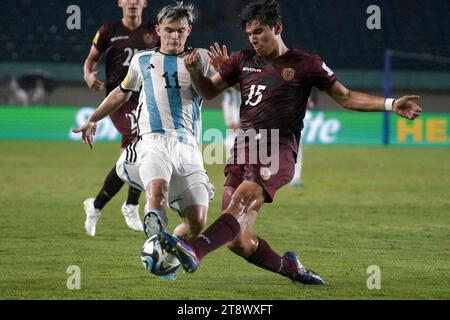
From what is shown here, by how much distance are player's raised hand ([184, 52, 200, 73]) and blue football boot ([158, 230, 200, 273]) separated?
1420mm

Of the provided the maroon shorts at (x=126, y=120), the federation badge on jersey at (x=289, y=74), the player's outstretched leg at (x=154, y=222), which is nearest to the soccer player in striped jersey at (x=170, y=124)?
the player's outstretched leg at (x=154, y=222)

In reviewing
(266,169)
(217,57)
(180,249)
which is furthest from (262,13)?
(180,249)

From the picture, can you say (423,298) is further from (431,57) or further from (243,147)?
(431,57)

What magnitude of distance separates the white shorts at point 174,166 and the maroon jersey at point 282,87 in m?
0.59

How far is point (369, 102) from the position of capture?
241 inches

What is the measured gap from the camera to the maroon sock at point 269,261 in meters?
6.30

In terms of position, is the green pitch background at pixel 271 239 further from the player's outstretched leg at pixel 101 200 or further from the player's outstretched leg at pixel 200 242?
the player's outstretched leg at pixel 200 242

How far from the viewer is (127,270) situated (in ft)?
22.7

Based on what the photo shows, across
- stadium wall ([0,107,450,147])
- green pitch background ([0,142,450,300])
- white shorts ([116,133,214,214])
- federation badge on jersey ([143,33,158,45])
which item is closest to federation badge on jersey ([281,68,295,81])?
white shorts ([116,133,214,214])

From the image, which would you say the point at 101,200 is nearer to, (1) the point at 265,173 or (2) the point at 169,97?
(2) the point at 169,97

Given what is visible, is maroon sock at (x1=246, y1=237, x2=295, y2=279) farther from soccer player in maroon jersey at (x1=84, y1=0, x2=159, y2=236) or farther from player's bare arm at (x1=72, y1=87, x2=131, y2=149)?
soccer player in maroon jersey at (x1=84, y1=0, x2=159, y2=236)

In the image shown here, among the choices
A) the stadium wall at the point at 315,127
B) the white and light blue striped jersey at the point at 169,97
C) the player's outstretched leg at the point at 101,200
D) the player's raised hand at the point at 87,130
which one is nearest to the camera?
the white and light blue striped jersey at the point at 169,97

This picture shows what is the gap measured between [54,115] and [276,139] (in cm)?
1678

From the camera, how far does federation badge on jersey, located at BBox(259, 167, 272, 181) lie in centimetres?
604
